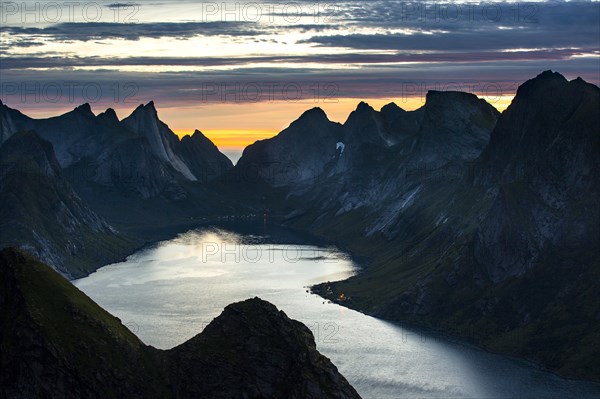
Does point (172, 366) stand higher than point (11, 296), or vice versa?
point (11, 296)

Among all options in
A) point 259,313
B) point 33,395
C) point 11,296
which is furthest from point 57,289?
point 259,313

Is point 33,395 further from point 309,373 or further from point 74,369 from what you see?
point 309,373

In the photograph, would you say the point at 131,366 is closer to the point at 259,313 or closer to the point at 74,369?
the point at 74,369

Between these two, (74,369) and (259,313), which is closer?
(74,369)

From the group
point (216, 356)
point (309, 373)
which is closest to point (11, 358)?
point (216, 356)

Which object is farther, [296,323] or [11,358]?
[296,323]

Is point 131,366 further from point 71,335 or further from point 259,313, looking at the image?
point 259,313
